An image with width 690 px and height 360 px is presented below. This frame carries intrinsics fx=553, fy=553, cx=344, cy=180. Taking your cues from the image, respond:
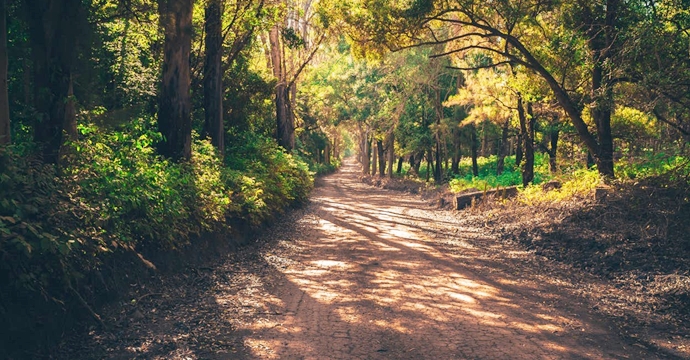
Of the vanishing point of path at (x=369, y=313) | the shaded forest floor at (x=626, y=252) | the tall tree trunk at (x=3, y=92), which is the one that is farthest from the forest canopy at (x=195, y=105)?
the vanishing point of path at (x=369, y=313)

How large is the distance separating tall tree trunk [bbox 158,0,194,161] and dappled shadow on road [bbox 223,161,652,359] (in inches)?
161

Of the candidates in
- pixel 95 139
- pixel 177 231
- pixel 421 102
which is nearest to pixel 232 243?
pixel 177 231

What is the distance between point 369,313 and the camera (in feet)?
24.2

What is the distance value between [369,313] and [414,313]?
23.6 inches

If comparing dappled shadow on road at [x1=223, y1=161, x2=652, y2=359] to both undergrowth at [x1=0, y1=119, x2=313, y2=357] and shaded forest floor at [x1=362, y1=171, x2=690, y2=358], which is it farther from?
undergrowth at [x1=0, y1=119, x2=313, y2=357]

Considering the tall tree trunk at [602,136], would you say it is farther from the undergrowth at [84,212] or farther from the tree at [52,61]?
the tree at [52,61]

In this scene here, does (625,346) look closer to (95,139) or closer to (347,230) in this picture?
(95,139)

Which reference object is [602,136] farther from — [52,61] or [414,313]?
[52,61]

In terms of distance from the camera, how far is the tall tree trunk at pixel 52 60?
791 cm

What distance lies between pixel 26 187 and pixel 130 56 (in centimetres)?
1083

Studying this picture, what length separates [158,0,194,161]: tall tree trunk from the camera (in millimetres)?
13383

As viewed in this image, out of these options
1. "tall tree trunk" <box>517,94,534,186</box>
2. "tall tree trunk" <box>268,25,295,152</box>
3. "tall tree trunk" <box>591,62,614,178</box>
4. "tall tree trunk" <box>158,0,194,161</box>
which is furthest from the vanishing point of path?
"tall tree trunk" <box>268,25,295,152</box>

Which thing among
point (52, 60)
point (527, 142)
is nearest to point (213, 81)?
point (52, 60)

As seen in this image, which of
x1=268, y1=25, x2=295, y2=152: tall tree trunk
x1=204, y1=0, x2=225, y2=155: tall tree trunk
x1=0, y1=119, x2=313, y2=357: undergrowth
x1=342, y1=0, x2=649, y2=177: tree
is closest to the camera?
x1=0, y1=119, x2=313, y2=357: undergrowth
